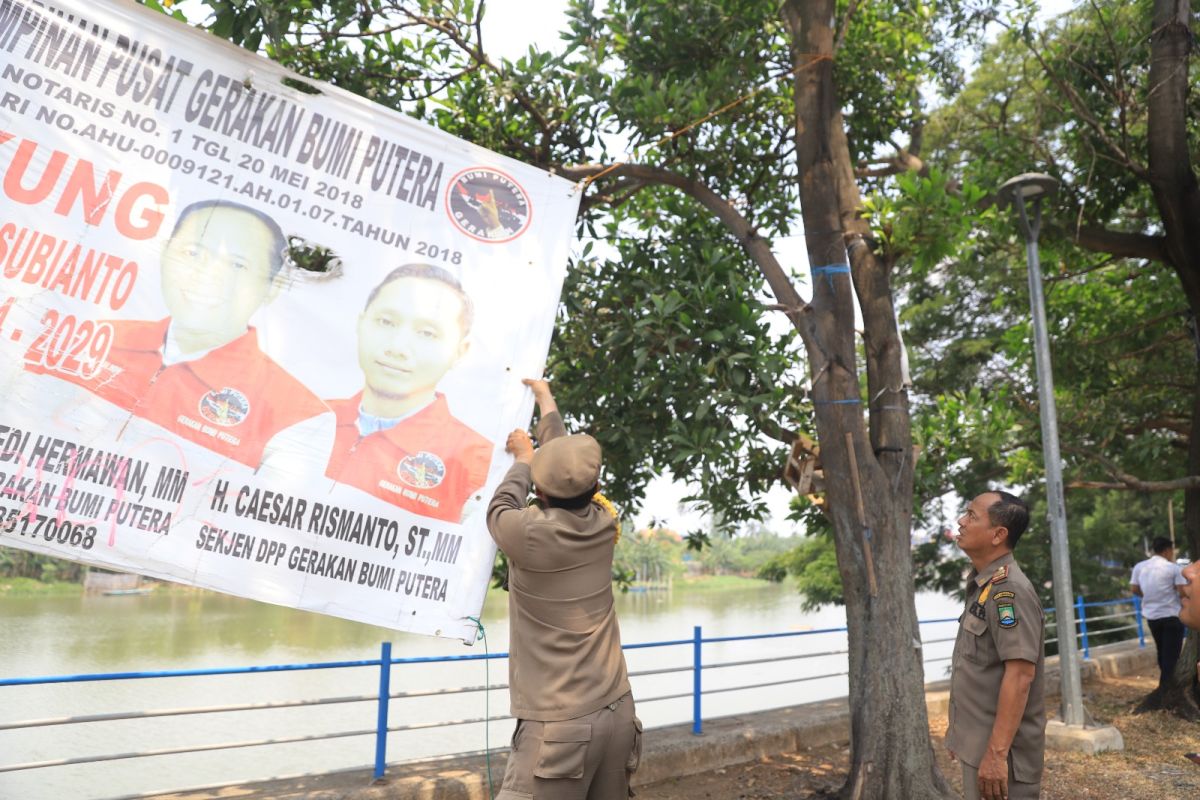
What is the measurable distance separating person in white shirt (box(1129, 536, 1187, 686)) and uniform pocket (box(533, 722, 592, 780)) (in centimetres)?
739

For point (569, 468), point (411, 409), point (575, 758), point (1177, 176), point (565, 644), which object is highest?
point (1177, 176)

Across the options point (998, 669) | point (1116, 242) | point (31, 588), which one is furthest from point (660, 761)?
point (31, 588)

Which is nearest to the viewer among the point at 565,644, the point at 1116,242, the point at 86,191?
the point at 565,644

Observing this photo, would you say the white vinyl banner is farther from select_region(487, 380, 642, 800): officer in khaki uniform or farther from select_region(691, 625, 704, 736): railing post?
select_region(691, 625, 704, 736): railing post

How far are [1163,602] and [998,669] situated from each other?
6175 millimetres

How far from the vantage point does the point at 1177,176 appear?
7680mm

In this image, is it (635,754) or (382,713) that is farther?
(382,713)

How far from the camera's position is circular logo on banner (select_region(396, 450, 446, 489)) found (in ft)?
11.7

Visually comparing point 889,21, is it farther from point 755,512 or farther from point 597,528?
point 597,528

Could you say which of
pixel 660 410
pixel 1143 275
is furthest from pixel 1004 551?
pixel 1143 275

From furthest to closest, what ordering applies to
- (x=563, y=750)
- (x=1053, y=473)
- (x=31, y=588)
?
(x=31, y=588) < (x=1053, y=473) < (x=563, y=750)

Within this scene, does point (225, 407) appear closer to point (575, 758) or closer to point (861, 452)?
point (575, 758)

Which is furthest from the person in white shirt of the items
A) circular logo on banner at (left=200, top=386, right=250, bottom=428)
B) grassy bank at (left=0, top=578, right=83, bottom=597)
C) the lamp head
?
grassy bank at (left=0, top=578, right=83, bottom=597)

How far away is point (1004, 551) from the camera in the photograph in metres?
3.32
